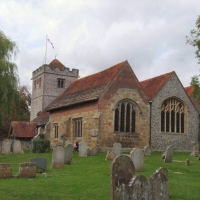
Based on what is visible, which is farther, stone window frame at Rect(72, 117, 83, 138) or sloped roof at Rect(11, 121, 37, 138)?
sloped roof at Rect(11, 121, 37, 138)

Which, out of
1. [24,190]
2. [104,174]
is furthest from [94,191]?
[104,174]

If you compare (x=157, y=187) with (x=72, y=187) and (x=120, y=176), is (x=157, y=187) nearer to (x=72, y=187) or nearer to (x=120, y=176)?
(x=120, y=176)

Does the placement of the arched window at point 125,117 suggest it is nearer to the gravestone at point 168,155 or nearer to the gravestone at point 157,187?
the gravestone at point 168,155

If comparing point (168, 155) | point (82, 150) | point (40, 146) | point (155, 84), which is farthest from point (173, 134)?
point (40, 146)

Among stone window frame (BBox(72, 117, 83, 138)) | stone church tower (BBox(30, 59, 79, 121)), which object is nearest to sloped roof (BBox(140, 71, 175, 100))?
stone window frame (BBox(72, 117, 83, 138))

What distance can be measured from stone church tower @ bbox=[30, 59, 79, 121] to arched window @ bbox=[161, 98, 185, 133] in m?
22.7

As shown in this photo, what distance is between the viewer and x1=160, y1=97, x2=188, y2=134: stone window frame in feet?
97.3

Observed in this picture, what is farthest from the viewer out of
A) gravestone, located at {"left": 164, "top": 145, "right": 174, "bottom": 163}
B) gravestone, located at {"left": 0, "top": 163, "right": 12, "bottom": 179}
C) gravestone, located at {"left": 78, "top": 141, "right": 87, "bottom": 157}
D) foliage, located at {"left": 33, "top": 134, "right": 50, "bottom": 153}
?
foliage, located at {"left": 33, "top": 134, "right": 50, "bottom": 153}

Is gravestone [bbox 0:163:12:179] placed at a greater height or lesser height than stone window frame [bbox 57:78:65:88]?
lesser

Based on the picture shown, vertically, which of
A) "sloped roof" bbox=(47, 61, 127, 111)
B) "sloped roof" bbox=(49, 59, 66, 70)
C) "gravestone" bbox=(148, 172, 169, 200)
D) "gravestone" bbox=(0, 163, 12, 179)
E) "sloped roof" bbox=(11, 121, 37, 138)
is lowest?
"gravestone" bbox=(0, 163, 12, 179)

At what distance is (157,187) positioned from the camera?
6.68 meters

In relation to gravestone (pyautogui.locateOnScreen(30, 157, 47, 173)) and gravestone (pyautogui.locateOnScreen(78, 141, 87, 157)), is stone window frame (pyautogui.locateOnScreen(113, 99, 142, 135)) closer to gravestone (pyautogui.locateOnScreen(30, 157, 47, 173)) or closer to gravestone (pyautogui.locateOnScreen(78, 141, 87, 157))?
gravestone (pyautogui.locateOnScreen(78, 141, 87, 157))

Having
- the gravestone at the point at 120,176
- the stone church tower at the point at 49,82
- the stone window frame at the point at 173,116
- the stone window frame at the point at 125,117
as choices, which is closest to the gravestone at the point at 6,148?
the stone window frame at the point at 125,117

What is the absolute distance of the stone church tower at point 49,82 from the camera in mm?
48531
